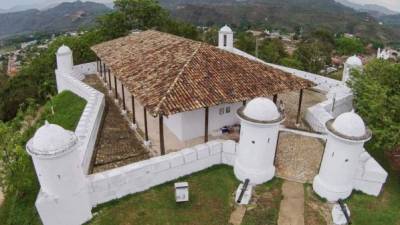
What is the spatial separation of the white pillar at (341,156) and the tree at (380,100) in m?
2.78

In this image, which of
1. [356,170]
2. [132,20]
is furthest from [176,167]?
[132,20]

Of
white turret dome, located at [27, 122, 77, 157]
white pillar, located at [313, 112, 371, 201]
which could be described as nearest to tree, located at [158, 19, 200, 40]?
white pillar, located at [313, 112, 371, 201]

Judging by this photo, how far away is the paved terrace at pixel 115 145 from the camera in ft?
54.0

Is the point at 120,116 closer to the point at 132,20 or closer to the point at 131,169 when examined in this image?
the point at 131,169

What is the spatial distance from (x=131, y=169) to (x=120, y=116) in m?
9.27

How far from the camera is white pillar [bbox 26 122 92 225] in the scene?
11.2 meters

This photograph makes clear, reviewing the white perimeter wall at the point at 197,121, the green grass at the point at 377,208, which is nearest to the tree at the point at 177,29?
the white perimeter wall at the point at 197,121

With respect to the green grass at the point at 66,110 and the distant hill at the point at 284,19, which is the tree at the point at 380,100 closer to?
the green grass at the point at 66,110

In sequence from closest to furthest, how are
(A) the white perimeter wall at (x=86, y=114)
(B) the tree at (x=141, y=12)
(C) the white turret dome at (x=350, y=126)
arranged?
(C) the white turret dome at (x=350, y=126) < (A) the white perimeter wall at (x=86, y=114) < (B) the tree at (x=141, y=12)

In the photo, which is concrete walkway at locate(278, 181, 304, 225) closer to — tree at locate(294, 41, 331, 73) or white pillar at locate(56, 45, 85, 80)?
white pillar at locate(56, 45, 85, 80)

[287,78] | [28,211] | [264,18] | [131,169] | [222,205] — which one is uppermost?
[287,78]

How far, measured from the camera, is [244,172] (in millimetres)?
14578

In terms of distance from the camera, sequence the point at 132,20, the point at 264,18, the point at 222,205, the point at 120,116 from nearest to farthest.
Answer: the point at 222,205, the point at 120,116, the point at 132,20, the point at 264,18

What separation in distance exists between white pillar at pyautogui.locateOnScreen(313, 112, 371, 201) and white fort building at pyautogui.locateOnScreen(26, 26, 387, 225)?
0.04 metres
